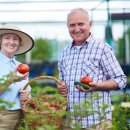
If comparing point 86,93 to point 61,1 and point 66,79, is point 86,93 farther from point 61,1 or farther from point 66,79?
point 61,1

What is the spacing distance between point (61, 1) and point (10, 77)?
14.6 feet

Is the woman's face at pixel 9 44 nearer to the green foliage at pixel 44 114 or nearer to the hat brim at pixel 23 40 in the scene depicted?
the hat brim at pixel 23 40

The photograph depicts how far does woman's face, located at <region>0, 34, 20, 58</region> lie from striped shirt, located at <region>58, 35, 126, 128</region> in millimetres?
398

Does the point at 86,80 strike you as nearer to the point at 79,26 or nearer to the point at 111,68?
the point at 111,68

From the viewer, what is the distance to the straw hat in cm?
393

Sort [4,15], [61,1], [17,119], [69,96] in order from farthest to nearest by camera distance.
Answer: [4,15] → [61,1] → [69,96] → [17,119]

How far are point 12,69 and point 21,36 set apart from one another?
325 millimetres

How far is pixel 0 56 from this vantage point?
3.82m

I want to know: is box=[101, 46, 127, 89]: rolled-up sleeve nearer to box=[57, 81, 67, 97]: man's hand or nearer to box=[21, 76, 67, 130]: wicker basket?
box=[57, 81, 67, 97]: man's hand

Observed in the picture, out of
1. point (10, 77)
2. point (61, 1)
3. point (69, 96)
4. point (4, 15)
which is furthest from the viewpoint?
point (4, 15)

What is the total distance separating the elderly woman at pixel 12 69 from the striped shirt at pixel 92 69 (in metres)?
0.33

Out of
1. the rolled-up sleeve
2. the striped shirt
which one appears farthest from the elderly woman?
the rolled-up sleeve

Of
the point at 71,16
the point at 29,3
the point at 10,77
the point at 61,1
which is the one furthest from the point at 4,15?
the point at 10,77

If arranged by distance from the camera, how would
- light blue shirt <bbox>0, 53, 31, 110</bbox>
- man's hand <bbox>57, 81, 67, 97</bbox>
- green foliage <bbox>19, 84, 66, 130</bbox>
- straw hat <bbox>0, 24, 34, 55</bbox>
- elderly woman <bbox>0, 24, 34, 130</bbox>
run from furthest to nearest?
straw hat <bbox>0, 24, 34, 55</bbox> → man's hand <bbox>57, 81, 67, 97</bbox> → light blue shirt <bbox>0, 53, 31, 110</bbox> → elderly woman <bbox>0, 24, 34, 130</bbox> → green foliage <bbox>19, 84, 66, 130</bbox>
